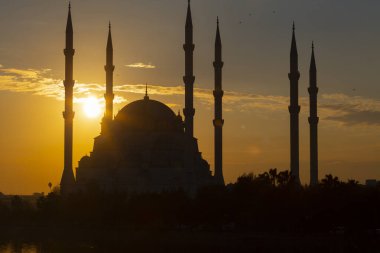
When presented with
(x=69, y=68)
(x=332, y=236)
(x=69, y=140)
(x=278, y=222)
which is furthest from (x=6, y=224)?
(x=332, y=236)

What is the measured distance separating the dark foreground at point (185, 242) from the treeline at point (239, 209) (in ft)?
6.11

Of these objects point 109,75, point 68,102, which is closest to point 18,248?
point 68,102

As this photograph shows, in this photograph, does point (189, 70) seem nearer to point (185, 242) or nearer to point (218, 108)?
point (218, 108)

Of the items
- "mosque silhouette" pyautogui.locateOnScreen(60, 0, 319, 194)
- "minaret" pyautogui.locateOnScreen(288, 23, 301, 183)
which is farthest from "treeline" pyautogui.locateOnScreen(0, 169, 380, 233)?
"minaret" pyautogui.locateOnScreen(288, 23, 301, 183)

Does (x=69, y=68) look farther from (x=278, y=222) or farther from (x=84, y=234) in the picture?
(x=278, y=222)

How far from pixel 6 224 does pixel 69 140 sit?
9.73m

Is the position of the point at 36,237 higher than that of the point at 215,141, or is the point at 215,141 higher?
the point at 215,141

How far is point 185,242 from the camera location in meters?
59.6

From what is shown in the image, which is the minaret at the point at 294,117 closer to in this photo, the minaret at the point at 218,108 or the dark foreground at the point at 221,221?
the minaret at the point at 218,108

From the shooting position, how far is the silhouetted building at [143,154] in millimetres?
84125

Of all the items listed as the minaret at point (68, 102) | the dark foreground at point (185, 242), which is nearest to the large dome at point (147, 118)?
the minaret at point (68, 102)

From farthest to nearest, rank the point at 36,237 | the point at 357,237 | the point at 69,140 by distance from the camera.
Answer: the point at 69,140, the point at 36,237, the point at 357,237

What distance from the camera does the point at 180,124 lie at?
91.1 meters

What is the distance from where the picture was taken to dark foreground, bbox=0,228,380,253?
2098 inches
